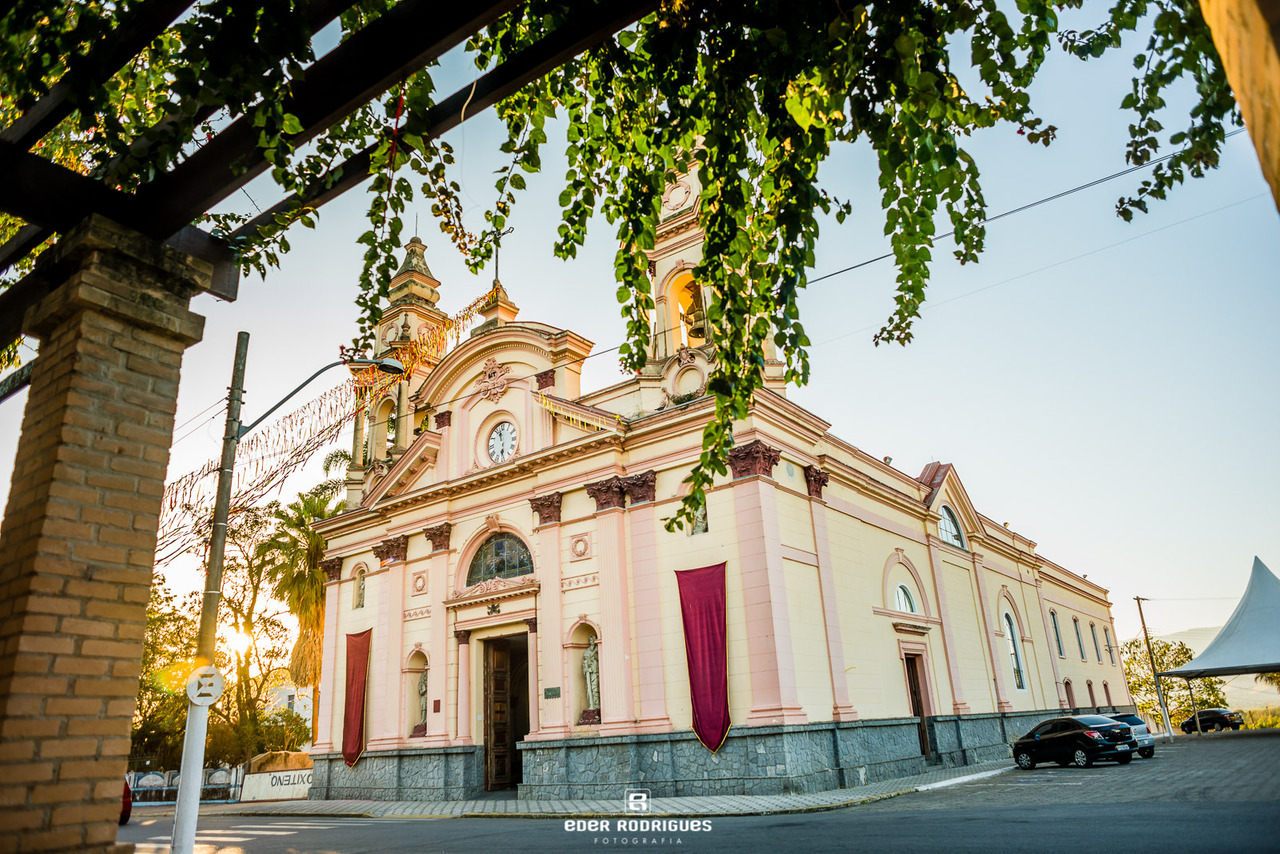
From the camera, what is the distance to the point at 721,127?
4.64m

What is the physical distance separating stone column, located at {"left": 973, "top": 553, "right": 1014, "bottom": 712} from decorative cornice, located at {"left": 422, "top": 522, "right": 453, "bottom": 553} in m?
19.3

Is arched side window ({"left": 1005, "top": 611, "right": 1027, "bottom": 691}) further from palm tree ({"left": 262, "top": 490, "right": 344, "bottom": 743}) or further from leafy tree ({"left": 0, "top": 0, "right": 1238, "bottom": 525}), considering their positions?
leafy tree ({"left": 0, "top": 0, "right": 1238, "bottom": 525})

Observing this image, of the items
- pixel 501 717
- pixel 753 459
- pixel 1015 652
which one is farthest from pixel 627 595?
pixel 1015 652

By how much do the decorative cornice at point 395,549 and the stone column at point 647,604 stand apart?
8.61 metres

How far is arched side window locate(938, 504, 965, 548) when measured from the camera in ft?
94.4

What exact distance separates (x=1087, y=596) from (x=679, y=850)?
45140mm

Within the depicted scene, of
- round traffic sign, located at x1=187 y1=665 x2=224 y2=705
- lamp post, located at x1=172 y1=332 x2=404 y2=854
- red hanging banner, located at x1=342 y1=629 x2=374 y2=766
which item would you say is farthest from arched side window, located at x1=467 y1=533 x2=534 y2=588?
round traffic sign, located at x1=187 y1=665 x2=224 y2=705

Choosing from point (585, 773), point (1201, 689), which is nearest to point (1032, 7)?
point (585, 773)

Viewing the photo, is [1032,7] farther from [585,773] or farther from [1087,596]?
[1087,596]

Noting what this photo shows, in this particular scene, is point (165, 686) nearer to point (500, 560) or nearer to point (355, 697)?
point (355, 697)

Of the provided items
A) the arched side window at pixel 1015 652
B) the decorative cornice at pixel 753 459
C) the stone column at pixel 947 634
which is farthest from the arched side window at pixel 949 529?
the decorative cornice at pixel 753 459

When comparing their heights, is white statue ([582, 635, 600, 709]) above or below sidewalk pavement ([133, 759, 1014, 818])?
above

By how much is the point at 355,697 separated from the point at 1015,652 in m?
24.9

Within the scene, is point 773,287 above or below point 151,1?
below
